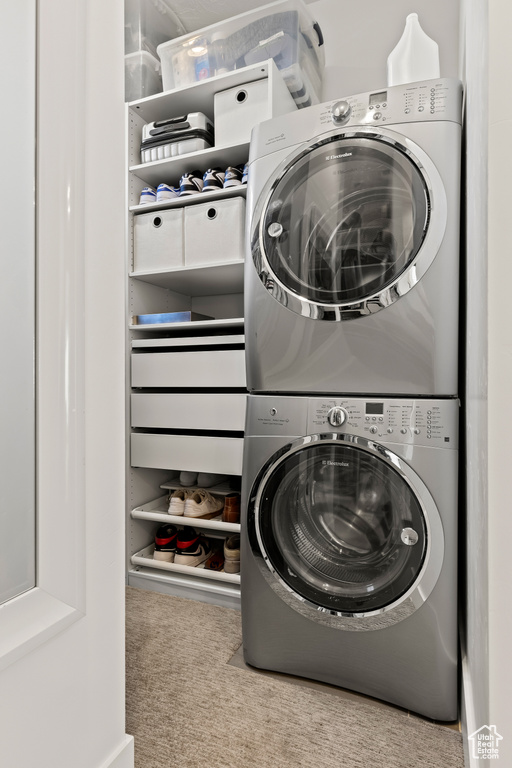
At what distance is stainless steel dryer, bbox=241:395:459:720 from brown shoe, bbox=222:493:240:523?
0.35 metres

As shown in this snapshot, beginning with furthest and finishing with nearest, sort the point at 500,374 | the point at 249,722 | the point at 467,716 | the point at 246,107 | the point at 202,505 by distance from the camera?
1. the point at 202,505
2. the point at 246,107
3. the point at 249,722
4. the point at 467,716
5. the point at 500,374

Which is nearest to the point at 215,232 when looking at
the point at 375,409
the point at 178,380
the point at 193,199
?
the point at 193,199

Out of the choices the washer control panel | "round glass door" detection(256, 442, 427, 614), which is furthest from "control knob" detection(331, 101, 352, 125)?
"round glass door" detection(256, 442, 427, 614)

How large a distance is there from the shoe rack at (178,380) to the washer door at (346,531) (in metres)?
0.39

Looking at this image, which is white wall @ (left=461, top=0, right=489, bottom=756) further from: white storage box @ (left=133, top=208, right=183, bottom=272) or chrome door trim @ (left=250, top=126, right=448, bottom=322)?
white storage box @ (left=133, top=208, right=183, bottom=272)

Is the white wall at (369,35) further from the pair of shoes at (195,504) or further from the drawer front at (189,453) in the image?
the pair of shoes at (195,504)

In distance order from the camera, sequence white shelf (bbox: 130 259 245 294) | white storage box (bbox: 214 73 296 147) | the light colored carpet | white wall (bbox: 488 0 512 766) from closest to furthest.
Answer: white wall (bbox: 488 0 512 766)
the light colored carpet
white storage box (bbox: 214 73 296 147)
white shelf (bbox: 130 259 245 294)

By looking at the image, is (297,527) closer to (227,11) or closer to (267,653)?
(267,653)

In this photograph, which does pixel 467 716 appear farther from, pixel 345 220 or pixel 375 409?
pixel 345 220

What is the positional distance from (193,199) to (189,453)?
3.32ft

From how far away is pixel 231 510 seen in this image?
65.0 inches

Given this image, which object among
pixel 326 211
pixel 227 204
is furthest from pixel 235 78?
pixel 326 211

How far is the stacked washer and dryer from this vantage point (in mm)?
1081

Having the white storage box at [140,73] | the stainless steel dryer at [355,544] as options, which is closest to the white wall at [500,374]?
the stainless steel dryer at [355,544]
